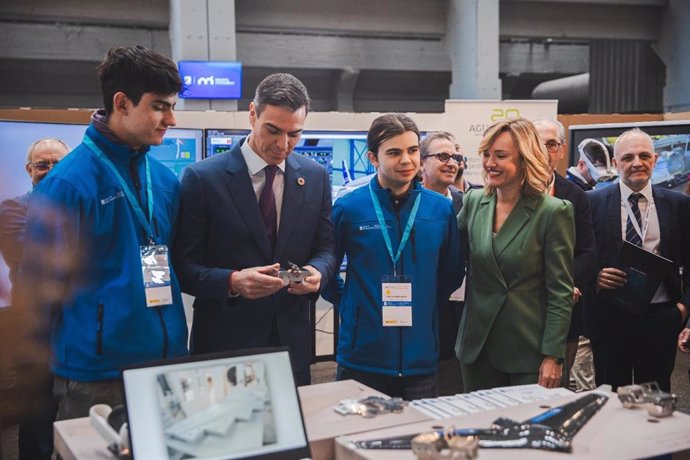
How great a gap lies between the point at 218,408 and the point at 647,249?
223 cm

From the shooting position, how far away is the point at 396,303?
2123mm

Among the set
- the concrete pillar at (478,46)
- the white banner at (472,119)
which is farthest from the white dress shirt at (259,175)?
the concrete pillar at (478,46)

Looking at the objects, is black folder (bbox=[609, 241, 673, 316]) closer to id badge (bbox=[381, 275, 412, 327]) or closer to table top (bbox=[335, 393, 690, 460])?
id badge (bbox=[381, 275, 412, 327])

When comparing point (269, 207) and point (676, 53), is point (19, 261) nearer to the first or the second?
point (269, 207)

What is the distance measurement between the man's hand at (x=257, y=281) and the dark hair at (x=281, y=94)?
0.47 metres

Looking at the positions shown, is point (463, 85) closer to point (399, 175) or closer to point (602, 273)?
point (602, 273)

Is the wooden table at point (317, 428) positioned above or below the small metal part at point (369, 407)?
below

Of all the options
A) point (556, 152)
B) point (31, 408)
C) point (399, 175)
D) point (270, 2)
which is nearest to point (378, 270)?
point (399, 175)

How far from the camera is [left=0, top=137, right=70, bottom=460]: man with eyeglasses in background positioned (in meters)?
1.69

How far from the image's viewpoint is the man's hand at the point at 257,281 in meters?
1.77

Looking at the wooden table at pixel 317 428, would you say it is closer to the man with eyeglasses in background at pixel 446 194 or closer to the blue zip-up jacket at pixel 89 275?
the blue zip-up jacket at pixel 89 275

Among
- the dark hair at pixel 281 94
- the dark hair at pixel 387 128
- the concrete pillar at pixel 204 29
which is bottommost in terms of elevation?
the dark hair at pixel 387 128

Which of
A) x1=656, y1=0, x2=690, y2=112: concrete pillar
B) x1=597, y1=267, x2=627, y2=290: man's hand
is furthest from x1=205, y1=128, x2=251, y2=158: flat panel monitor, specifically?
x1=656, y1=0, x2=690, y2=112: concrete pillar

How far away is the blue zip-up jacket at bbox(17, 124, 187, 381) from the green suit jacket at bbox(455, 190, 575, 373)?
994 mm
